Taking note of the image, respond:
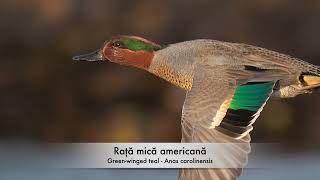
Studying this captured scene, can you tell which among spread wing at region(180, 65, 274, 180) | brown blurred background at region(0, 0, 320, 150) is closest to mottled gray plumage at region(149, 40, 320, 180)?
spread wing at region(180, 65, 274, 180)

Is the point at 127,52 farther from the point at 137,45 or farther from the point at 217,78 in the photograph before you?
the point at 217,78

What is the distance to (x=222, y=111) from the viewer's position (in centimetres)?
204

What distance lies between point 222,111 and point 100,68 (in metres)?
0.51

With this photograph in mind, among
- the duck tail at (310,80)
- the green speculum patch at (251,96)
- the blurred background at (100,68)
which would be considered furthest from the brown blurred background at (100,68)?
the green speculum patch at (251,96)

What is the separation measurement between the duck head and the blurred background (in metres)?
0.04

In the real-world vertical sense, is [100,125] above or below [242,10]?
below

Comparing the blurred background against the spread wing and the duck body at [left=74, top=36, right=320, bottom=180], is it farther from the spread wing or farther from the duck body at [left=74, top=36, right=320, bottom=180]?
the spread wing

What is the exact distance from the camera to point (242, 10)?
95.1 inches

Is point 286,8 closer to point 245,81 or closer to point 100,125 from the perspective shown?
point 245,81

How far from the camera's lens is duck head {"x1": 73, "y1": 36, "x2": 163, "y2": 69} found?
2.32 metres

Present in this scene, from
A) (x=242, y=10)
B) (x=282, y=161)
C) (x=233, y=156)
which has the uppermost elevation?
(x=242, y=10)

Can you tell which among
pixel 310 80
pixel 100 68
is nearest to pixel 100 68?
pixel 100 68

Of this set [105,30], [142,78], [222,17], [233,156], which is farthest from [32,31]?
[233,156]

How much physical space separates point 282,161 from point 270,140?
3.1 inches
